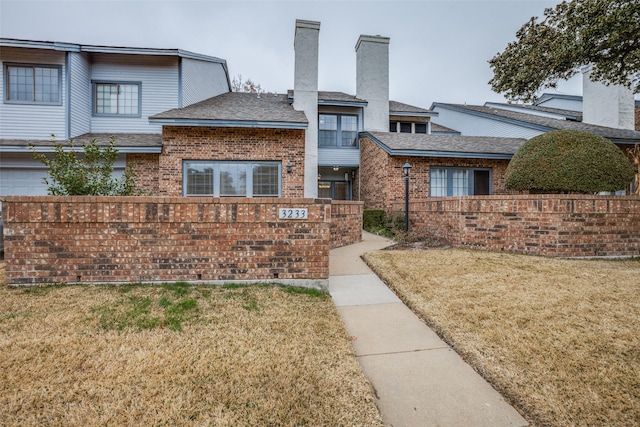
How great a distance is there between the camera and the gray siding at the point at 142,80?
1165cm

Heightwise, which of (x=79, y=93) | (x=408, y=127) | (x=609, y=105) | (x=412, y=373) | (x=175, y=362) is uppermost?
(x=609, y=105)

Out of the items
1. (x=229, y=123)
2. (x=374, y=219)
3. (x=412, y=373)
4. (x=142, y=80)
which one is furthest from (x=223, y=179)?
(x=412, y=373)

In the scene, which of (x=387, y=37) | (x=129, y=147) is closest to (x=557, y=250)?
(x=129, y=147)

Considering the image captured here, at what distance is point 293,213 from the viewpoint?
177 inches

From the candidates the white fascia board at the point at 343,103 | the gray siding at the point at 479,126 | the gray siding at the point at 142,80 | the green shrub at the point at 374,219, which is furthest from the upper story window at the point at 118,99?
the gray siding at the point at 479,126

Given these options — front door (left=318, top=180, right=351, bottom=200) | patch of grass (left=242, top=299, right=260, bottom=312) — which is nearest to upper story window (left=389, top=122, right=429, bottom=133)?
front door (left=318, top=180, right=351, bottom=200)

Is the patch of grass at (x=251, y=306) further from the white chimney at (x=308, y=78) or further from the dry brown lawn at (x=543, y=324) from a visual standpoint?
the white chimney at (x=308, y=78)

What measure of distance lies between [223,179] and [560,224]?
32.1ft

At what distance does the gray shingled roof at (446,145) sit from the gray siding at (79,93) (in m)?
11.2

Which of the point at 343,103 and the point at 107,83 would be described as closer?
the point at 107,83

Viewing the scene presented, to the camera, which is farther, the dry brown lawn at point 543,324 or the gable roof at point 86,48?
the gable roof at point 86,48

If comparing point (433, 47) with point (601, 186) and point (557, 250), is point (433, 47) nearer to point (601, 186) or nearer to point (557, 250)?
point (601, 186)

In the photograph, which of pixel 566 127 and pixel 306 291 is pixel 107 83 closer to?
pixel 306 291

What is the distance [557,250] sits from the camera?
6469 millimetres
